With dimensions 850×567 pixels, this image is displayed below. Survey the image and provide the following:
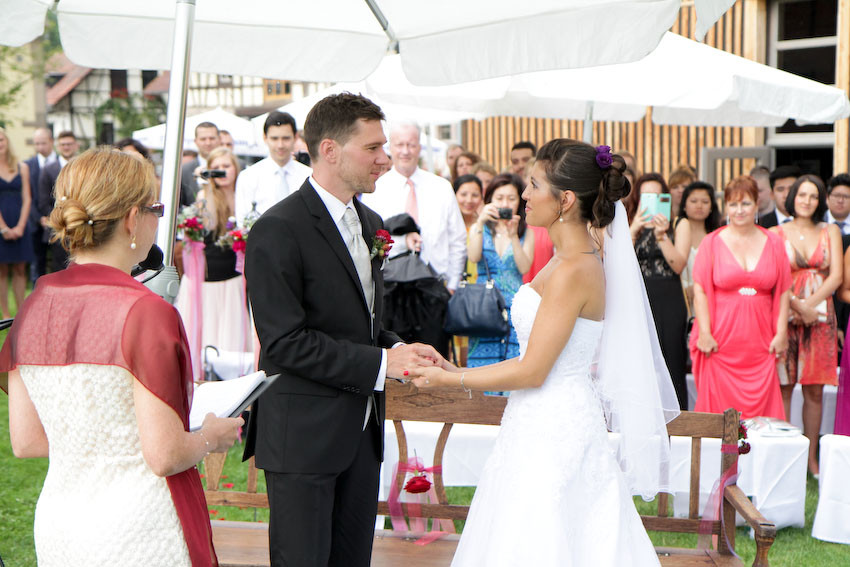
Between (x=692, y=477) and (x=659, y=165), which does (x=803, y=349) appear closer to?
(x=692, y=477)

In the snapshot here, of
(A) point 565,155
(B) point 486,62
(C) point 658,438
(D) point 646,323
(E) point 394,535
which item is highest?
(B) point 486,62

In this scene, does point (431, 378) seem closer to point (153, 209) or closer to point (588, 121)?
point (153, 209)

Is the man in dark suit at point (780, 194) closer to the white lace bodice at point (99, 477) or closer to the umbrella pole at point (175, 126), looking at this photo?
the umbrella pole at point (175, 126)

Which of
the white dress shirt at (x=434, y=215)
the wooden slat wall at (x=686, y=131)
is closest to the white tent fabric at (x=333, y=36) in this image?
the white dress shirt at (x=434, y=215)

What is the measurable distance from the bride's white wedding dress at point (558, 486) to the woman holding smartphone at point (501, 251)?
10.1ft

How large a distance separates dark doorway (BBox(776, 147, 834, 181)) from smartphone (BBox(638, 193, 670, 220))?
6169 millimetres

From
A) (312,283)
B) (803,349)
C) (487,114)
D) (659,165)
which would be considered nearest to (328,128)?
(312,283)

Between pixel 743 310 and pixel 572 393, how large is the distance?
Result: 129 inches

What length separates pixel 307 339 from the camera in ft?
8.79

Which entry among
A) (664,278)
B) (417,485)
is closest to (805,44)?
(664,278)

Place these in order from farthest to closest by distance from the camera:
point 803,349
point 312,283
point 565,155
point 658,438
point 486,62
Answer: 1. point 803,349
2. point 486,62
3. point 658,438
4. point 565,155
5. point 312,283

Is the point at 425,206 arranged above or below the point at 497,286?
above

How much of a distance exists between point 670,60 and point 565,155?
4283 millimetres

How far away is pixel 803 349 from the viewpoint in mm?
6188
